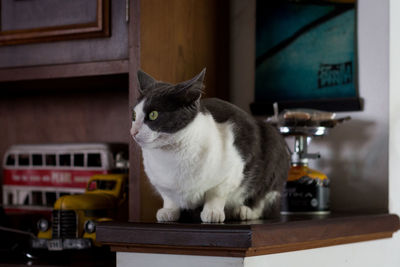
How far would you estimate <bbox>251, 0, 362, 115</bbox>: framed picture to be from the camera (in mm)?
1331

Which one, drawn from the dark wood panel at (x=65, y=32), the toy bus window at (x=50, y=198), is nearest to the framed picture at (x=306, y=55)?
the dark wood panel at (x=65, y=32)

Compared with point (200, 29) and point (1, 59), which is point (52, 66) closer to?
point (1, 59)

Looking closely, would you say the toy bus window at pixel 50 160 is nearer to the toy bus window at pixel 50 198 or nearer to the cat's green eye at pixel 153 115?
the toy bus window at pixel 50 198

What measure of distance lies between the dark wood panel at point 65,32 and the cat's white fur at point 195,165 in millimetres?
353

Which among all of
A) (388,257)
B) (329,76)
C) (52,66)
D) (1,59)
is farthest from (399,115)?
(1,59)

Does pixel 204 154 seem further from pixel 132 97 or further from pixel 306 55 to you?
pixel 306 55

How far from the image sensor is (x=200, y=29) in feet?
4.30

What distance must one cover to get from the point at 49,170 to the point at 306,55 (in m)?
0.76

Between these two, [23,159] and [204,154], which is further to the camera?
[23,159]

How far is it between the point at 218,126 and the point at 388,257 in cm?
53

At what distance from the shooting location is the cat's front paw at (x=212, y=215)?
2.86 ft

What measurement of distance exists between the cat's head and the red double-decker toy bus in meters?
0.57

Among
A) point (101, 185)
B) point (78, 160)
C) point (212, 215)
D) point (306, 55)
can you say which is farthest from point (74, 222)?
point (306, 55)

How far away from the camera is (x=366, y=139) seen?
51.4 inches
